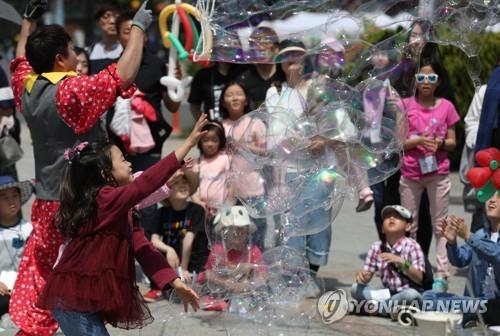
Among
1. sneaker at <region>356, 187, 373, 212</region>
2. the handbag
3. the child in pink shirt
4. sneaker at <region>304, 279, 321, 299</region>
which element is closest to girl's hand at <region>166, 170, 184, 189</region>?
sneaker at <region>304, 279, 321, 299</region>

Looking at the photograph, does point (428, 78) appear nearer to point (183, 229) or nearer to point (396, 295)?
point (396, 295)

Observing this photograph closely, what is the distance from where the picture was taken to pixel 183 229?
7.43m

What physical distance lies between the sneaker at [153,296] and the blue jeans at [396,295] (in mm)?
1290

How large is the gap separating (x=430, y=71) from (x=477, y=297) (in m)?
1.91

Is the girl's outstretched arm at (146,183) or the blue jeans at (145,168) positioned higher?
the girl's outstretched arm at (146,183)

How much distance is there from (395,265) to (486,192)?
89 centimetres

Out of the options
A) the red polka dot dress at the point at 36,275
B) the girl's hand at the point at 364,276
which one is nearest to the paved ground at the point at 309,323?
the girl's hand at the point at 364,276

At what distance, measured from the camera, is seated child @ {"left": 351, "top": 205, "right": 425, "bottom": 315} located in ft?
21.5

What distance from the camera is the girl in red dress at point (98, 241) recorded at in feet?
15.0

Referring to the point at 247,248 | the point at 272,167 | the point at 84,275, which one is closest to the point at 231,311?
the point at 247,248

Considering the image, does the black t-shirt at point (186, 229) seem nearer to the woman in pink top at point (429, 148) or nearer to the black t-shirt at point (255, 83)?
the black t-shirt at point (255, 83)

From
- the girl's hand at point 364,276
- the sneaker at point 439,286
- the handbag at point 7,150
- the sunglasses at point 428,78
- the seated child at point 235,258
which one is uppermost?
the sunglasses at point 428,78

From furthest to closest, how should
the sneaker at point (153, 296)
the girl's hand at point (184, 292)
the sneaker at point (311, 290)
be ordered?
1. the sneaker at point (153, 296)
2. the sneaker at point (311, 290)
3. the girl's hand at point (184, 292)

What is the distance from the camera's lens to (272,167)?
5848 mm
